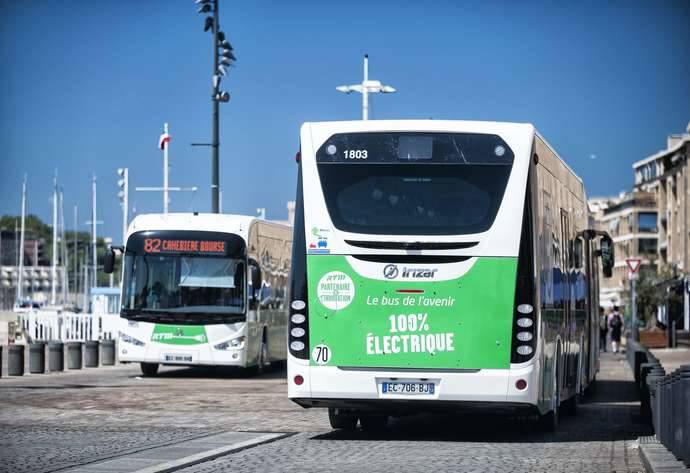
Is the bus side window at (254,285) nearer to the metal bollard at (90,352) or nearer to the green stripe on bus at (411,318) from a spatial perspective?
the metal bollard at (90,352)

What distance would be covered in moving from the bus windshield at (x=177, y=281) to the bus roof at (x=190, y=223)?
0.18 meters

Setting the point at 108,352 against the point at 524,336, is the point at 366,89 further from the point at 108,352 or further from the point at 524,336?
the point at 524,336

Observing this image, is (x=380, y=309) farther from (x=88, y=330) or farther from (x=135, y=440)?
(x=88, y=330)

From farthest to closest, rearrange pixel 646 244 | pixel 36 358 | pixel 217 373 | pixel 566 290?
pixel 646 244, pixel 217 373, pixel 36 358, pixel 566 290

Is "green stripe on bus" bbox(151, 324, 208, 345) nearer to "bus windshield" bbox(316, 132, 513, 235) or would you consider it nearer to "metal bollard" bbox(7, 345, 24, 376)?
"metal bollard" bbox(7, 345, 24, 376)

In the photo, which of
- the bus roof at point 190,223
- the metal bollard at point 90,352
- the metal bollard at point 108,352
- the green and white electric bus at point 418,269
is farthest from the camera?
the metal bollard at point 108,352

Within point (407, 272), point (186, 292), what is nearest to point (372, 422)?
point (407, 272)

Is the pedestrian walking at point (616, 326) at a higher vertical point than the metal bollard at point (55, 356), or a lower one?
higher

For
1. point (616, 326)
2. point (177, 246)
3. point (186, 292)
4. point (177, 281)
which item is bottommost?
point (616, 326)

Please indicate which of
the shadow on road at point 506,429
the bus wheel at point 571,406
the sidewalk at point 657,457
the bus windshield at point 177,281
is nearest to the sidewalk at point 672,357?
the bus windshield at point 177,281

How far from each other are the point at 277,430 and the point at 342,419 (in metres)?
0.85

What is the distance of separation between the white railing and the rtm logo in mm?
35546

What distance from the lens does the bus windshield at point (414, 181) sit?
15.7 m

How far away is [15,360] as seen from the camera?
33062 mm
